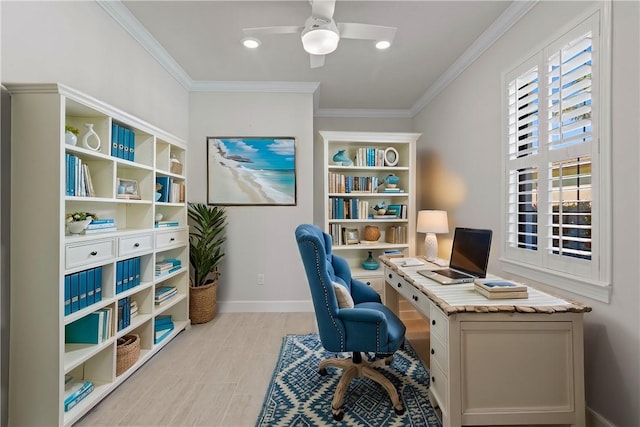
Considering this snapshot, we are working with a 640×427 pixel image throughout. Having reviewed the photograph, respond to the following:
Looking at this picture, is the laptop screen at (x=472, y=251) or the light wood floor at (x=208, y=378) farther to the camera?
the laptop screen at (x=472, y=251)

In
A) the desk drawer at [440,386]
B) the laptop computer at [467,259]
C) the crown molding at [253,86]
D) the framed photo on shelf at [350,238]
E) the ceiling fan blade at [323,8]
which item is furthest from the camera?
the framed photo on shelf at [350,238]

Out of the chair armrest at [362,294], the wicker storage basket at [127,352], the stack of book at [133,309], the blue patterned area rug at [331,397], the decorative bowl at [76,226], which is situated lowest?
the blue patterned area rug at [331,397]

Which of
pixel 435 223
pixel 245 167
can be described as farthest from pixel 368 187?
pixel 245 167

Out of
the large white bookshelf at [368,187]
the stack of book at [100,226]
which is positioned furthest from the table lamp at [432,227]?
the stack of book at [100,226]

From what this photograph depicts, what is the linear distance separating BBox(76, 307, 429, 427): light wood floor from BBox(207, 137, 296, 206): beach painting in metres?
1.43

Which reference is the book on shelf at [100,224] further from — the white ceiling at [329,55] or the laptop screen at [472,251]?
the laptop screen at [472,251]

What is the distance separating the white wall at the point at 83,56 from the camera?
157cm

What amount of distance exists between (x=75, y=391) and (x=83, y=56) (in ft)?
6.99

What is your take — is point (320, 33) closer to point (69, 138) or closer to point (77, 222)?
point (69, 138)

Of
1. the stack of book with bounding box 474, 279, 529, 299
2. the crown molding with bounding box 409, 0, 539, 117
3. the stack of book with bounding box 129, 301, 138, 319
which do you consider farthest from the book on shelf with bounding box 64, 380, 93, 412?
the crown molding with bounding box 409, 0, 539, 117

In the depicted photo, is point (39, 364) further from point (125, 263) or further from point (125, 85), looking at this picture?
point (125, 85)

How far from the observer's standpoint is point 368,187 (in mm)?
3691

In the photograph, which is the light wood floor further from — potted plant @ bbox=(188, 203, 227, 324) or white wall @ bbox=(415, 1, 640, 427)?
white wall @ bbox=(415, 1, 640, 427)

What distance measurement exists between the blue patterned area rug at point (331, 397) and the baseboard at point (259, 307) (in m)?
1.06
